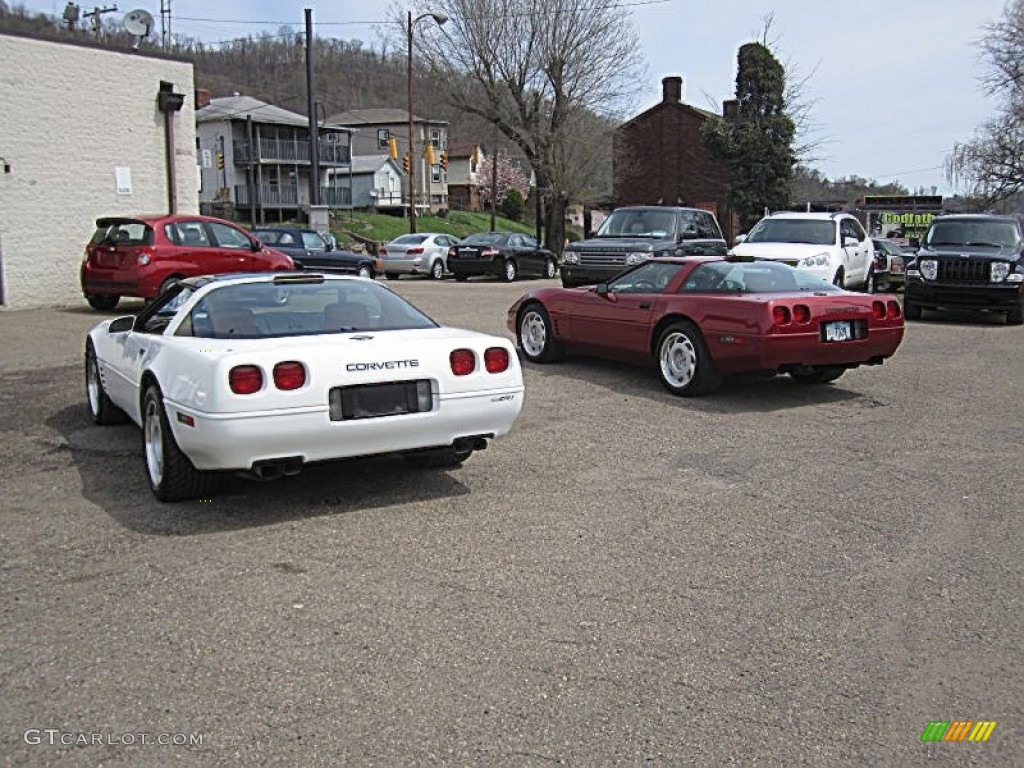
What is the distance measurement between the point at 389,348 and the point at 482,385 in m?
0.58

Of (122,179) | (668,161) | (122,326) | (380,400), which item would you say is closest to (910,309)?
(122,326)

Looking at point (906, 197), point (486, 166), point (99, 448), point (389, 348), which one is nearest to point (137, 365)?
point (99, 448)

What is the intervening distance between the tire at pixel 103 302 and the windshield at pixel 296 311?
11370 millimetres

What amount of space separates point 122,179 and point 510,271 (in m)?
11.4

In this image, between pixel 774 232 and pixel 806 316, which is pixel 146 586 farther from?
pixel 774 232

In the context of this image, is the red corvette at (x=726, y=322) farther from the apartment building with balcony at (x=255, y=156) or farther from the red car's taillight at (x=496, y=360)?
the apartment building with balcony at (x=255, y=156)

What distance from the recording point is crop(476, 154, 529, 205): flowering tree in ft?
292

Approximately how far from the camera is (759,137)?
1754 inches

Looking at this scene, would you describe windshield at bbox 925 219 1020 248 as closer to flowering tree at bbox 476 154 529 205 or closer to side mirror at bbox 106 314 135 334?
side mirror at bbox 106 314 135 334

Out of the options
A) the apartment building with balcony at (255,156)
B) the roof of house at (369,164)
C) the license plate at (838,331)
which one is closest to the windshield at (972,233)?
the license plate at (838,331)

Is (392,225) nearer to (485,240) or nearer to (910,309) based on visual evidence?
(485,240)

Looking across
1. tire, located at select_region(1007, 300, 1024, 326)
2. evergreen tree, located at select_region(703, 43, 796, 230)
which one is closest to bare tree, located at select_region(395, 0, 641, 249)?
evergreen tree, located at select_region(703, 43, 796, 230)

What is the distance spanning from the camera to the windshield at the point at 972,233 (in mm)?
17047

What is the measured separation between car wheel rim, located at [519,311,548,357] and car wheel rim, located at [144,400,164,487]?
Answer: 17.7ft
